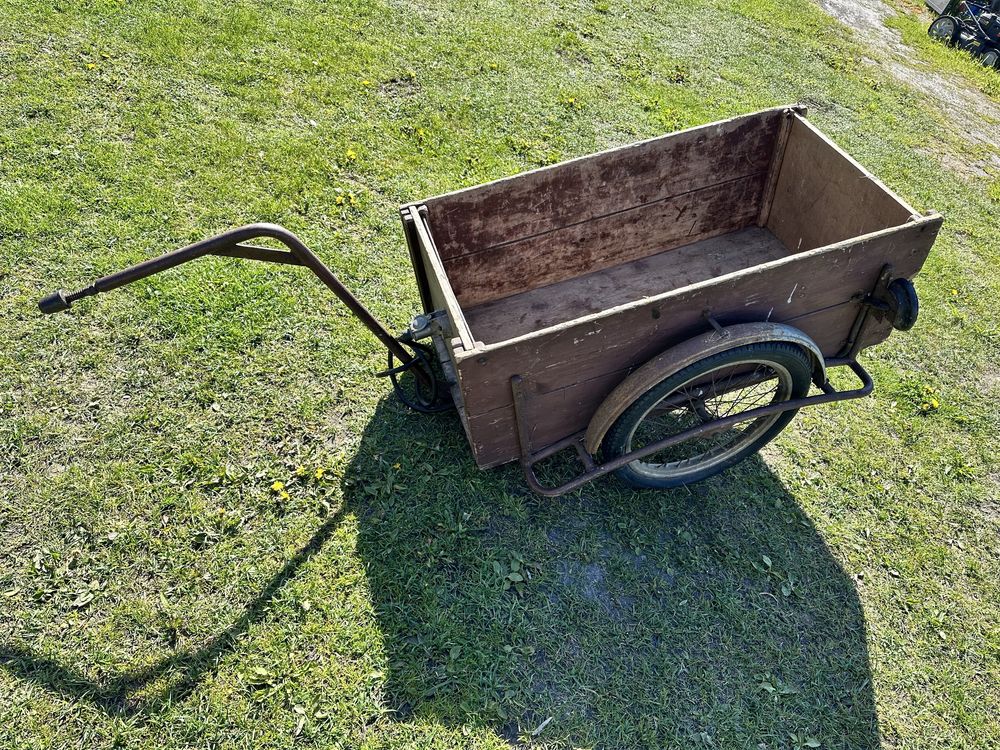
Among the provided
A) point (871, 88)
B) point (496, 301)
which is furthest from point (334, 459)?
point (871, 88)

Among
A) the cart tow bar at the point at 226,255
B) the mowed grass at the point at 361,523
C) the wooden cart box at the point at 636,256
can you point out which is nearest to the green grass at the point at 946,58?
the mowed grass at the point at 361,523

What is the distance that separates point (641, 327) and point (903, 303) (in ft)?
3.85

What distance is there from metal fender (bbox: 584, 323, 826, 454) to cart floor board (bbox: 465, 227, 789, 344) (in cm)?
95

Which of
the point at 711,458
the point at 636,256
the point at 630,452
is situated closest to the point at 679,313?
the point at 630,452

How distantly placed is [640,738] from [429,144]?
4620 mm

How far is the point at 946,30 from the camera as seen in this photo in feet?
27.9

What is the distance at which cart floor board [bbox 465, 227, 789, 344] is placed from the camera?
11.8 ft

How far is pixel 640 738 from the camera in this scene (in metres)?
2.67

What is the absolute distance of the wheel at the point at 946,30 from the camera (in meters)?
8.47

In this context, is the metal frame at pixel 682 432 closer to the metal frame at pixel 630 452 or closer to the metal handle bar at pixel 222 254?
the metal frame at pixel 630 452

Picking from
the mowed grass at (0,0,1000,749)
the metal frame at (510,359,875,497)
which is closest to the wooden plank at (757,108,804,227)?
the mowed grass at (0,0,1000,749)

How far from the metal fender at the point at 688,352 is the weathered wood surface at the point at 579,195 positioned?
1.17 meters

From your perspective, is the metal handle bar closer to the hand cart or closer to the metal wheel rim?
the hand cart

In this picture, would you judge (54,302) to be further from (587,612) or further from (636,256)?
(636,256)
